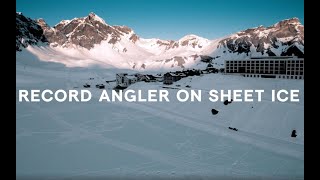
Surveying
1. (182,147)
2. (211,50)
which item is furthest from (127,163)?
(211,50)

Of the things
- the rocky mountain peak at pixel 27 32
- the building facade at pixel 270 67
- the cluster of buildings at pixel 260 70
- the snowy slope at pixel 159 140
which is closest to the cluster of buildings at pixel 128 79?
the cluster of buildings at pixel 260 70

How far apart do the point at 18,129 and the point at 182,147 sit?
12461 mm

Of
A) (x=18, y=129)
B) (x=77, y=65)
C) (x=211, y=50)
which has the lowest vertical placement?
(x=18, y=129)

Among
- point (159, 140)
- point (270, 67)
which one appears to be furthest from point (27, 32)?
point (159, 140)

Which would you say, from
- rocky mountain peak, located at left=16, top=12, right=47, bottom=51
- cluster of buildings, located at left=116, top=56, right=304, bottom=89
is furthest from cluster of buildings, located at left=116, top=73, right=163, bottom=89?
rocky mountain peak, located at left=16, top=12, right=47, bottom=51

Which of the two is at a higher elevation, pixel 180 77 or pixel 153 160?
pixel 180 77

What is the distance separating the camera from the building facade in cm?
5506

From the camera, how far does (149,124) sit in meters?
25.0

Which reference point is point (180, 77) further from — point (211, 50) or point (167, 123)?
point (211, 50)

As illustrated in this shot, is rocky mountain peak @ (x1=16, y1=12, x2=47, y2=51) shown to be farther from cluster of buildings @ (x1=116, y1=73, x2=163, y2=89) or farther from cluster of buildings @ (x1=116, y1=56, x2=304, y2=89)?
cluster of buildings @ (x1=116, y1=56, x2=304, y2=89)

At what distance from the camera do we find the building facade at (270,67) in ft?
181

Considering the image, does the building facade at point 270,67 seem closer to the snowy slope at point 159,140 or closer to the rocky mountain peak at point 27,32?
the snowy slope at point 159,140

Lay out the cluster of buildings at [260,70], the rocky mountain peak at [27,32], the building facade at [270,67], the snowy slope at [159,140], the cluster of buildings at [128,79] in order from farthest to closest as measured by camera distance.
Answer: the rocky mountain peak at [27,32]
the cluster of buildings at [128,79]
the cluster of buildings at [260,70]
the building facade at [270,67]
the snowy slope at [159,140]

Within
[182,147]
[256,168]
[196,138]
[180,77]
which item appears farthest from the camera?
[180,77]
